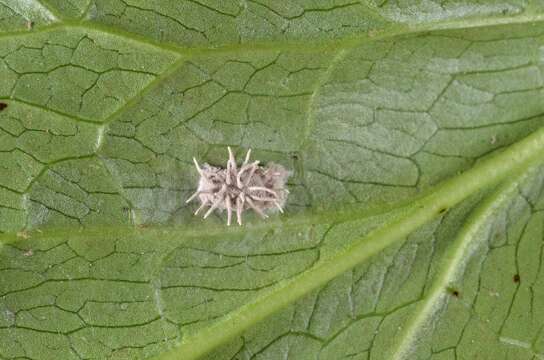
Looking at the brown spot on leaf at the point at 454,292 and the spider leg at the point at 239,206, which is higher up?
the spider leg at the point at 239,206

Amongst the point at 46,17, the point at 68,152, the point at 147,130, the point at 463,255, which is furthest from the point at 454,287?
the point at 46,17

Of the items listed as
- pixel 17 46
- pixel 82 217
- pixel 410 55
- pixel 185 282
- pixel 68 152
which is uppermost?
pixel 410 55

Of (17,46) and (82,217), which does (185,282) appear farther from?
Answer: (17,46)

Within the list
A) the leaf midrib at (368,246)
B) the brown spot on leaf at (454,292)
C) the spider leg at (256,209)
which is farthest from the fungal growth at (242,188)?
the brown spot on leaf at (454,292)

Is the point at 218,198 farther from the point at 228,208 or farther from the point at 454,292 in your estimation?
the point at 454,292

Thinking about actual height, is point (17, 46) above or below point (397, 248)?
above

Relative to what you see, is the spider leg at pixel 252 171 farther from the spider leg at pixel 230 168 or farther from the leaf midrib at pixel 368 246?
the leaf midrib at pixel 368 246
